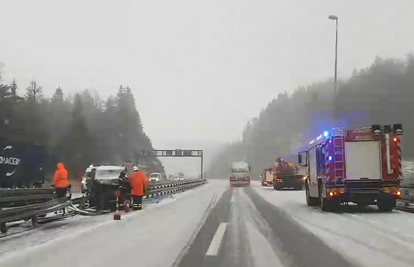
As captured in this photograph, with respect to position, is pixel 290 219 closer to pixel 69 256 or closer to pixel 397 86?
pixel 69 256

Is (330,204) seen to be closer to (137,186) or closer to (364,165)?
(364,165)

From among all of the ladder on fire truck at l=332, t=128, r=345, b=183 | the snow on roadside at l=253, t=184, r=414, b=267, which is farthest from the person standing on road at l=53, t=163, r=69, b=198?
the ladder on fire truck at l=332, t=128, r=345, b=183

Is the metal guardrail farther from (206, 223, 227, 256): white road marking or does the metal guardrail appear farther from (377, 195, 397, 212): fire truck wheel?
(377, 195, 397, 212): fire truck wheel

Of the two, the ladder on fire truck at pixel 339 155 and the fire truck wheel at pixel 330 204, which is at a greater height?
the ladder on fire truck at pixel 339 155

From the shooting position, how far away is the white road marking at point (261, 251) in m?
8.88

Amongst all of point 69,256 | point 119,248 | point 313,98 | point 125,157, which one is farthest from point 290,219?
point 125,157

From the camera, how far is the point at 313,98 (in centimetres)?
4719

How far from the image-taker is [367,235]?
40.8 feet

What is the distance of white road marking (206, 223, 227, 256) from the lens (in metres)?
10.2

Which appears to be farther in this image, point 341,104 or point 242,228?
point 341,104

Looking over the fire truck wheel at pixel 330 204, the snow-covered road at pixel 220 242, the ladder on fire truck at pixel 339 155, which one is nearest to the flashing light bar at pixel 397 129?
the ladder on fire truck at pixel 339 155

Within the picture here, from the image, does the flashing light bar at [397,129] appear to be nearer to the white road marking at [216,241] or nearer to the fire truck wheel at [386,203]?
the fire truck wheel at [386,203]

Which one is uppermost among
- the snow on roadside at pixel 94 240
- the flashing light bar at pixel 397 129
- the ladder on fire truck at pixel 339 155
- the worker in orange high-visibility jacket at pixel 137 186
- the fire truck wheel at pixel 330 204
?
the flashing light bar at pixel 397 129

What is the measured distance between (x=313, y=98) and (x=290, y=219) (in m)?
31.3
